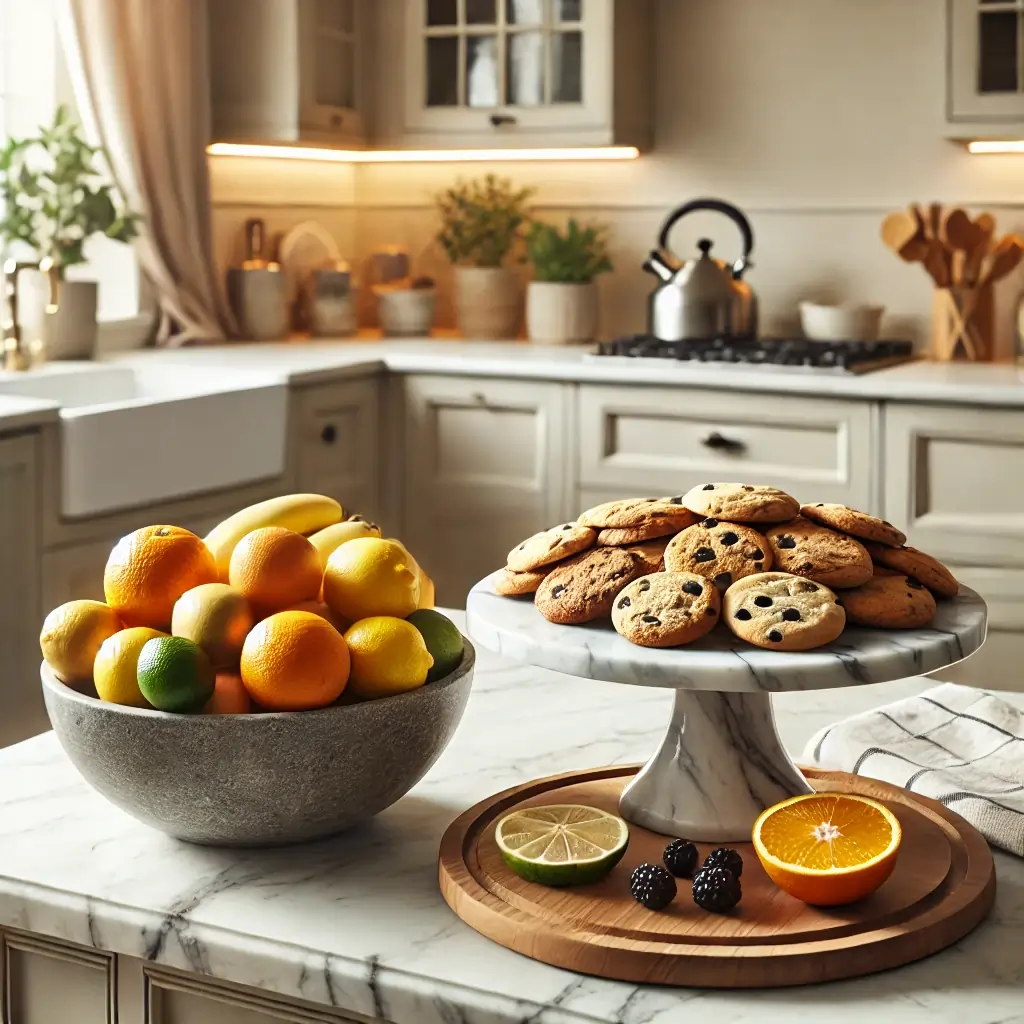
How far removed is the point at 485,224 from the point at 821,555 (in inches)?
123

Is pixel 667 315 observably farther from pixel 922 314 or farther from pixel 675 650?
pixel 675 650

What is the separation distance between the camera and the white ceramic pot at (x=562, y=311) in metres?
3.90

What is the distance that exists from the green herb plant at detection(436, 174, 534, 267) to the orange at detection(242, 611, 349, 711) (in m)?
3.14

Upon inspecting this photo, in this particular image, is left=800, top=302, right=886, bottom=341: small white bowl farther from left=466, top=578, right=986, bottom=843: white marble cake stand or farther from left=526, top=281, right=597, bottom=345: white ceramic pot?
left=466, top=578, right=986, bottom=843: white marble cake stand

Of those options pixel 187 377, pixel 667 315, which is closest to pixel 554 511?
pixel 667 315

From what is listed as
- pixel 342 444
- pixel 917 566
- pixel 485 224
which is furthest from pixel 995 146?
pixel 917 566

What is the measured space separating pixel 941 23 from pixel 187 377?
6.36 ft

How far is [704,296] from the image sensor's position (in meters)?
3.51

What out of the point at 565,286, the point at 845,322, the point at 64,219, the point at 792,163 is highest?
the point at 792,163

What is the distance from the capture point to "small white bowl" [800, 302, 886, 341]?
3.63 meters

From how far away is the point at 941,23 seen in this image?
12.0 ft

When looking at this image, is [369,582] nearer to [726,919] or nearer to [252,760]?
[252,760]

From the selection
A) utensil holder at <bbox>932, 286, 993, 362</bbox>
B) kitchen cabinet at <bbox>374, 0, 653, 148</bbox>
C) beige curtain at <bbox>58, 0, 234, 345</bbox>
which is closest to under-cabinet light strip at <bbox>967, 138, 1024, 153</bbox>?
utensil holder at <bbox>932, 286, 993, 362</bbox>

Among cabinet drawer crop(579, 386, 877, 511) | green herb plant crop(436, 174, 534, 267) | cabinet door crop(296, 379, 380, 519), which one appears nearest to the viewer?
cabinet drawer crop(579, 386, 877, 511)
